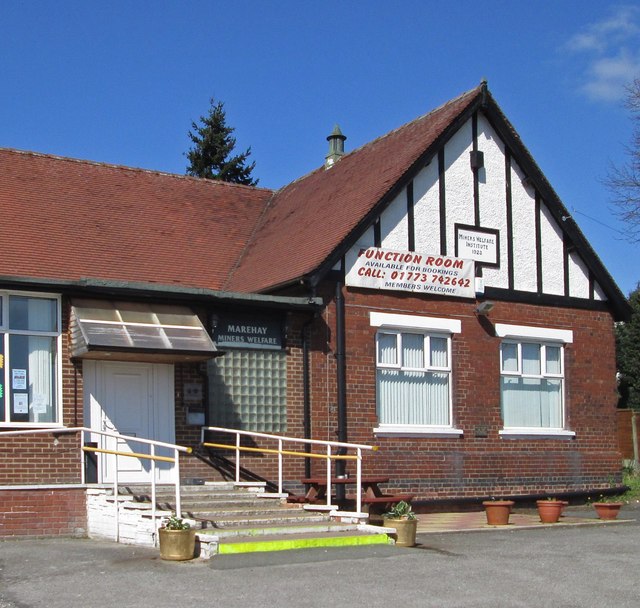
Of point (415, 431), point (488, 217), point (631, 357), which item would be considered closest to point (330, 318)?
point (415, 431)

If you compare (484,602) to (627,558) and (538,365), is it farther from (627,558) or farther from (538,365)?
(538,365)

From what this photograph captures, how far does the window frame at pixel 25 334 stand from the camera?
1513cm

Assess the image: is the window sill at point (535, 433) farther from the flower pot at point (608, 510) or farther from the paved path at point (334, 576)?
the paved path at point (334, 576)

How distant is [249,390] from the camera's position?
1712 cm

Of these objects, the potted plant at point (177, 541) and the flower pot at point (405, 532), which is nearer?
the potted plant at point (177, 541)

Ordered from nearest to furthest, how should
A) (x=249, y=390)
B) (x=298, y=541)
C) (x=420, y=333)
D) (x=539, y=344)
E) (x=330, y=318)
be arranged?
1. (x=298, y=541)
2. (x=249, y=390)
3. (x=330, y=318)
4. (x=420, y=333)
5. (x=539, y=344)

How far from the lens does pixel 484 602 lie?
32.3 feet

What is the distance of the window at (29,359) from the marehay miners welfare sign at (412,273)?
5.22 m

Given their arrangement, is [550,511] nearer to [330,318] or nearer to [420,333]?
[420,333]

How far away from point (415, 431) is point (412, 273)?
111 inches

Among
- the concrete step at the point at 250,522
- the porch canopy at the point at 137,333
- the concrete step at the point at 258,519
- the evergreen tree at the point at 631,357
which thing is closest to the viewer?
the concrete step at the point at 250,522

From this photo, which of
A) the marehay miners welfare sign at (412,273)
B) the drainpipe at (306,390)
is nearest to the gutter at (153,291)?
the drainpipe at (306,390)

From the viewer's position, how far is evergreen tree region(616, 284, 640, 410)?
39469 millimetres

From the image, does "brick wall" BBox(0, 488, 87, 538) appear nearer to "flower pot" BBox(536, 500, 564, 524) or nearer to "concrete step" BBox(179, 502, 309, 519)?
"concrete step" BBox(179, 502, 309, 519)
